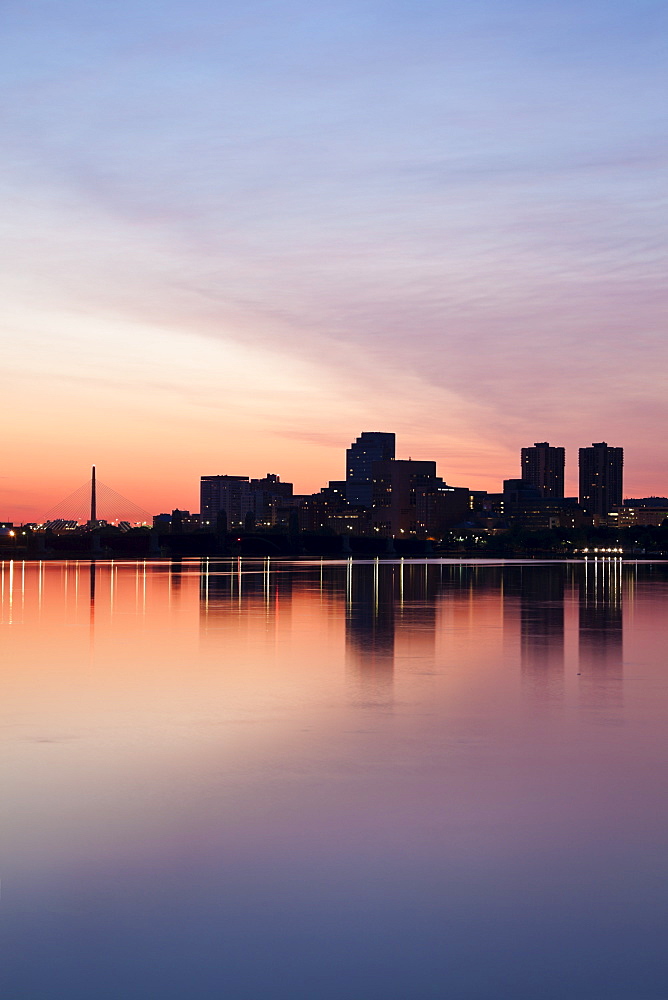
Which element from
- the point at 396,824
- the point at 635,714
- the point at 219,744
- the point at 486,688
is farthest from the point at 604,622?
the point at 396,824

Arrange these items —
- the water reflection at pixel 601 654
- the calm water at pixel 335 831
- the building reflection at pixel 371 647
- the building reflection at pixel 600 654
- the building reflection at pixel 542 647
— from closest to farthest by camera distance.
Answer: the calm water at pixel 335 831
the water reflection at pixel 601 654
the building reflection at pixel 600 654
the building reflection at pixel 371 647
the building reflection at pixel 542 647

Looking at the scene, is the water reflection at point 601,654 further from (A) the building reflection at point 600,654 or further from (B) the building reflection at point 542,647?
(B) the building reflection at point 542,647

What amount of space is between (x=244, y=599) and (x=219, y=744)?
40793mm

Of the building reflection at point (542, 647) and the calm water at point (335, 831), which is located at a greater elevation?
the calm water at point (335, 831)

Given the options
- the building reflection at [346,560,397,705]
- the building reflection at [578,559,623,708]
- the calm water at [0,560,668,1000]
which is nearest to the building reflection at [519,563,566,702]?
the calm water at [0,560,668,1000]

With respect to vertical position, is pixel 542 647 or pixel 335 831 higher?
pixel 335 831

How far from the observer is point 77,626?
1534 inches

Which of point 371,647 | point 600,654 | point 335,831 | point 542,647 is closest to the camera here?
point 335,831

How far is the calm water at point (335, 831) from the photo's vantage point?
308 inches

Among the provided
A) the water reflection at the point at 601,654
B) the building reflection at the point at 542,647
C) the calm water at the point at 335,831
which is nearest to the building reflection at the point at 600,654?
the water reflection at the point at 601,654

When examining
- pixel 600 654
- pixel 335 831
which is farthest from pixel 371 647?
pixel 335 831

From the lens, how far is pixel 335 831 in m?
11.0

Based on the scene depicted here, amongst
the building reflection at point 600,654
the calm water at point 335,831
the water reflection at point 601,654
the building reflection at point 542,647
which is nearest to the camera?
the calm water at point 335,831

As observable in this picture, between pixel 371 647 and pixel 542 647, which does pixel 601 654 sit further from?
pixel 371 647
